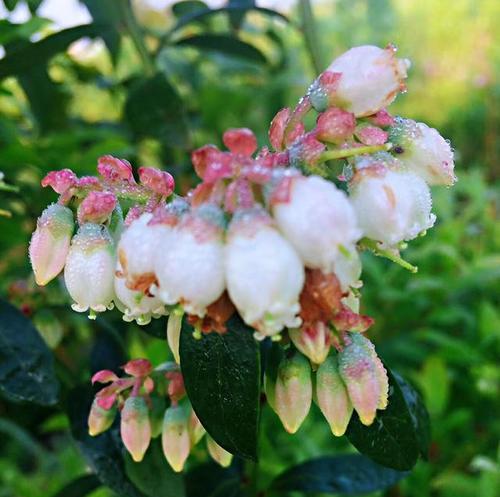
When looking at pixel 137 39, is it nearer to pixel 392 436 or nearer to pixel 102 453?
pixel 102 453

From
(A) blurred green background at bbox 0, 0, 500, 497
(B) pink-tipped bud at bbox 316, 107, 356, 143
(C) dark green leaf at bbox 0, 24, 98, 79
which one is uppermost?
(B) pink-tipped bud at bbox 316, 107, 356, 143

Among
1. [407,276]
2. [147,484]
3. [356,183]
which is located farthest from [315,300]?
[407,276]

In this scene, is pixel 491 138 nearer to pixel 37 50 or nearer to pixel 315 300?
pixel 37 50

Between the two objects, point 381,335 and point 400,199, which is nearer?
Result: point 400,199

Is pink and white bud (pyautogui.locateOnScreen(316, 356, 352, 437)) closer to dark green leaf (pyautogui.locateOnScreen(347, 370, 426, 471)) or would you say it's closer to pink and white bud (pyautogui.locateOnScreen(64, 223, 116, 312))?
dark green leaf (pyautogui.locateOnScreen(347, 370, 426, 471))

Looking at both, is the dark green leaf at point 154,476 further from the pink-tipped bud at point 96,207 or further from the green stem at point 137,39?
the green stem at point 137,39

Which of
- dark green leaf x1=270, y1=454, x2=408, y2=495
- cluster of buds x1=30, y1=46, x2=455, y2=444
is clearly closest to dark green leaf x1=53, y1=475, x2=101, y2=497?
dark green leaf x1=270, y1=454, x2=408, y2=495

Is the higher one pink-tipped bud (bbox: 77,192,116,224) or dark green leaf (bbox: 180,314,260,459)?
pink-tipped bud (bbox: 77,192,116,224)
